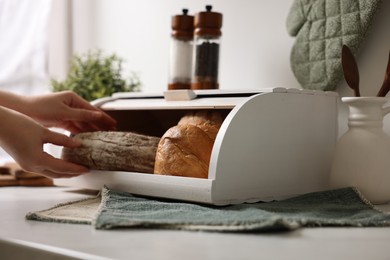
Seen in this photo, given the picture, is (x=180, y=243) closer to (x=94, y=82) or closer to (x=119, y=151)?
(x=119, y=151)

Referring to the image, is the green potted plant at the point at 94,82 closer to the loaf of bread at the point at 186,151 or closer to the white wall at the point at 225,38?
A: the white wall at the point at 225,38

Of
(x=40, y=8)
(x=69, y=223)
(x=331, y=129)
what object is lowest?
(x=69, y=223)

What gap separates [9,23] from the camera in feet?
7.08

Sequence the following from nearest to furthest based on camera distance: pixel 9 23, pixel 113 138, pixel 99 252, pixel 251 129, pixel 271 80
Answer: pixel 99 252, pixel 251 129, pixel 113 138, pixel 271 80, pixel 9 23

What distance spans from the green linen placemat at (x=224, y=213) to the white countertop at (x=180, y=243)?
1 centimetres

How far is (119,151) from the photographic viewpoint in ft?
3.72

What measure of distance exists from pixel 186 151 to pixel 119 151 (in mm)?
162

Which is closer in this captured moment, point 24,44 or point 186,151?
point 186,151

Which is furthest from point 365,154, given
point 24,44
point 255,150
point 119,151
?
point 24,44

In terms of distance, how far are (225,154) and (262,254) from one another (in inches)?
12.4

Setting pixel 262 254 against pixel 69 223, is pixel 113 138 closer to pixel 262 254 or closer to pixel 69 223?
pixel 69 223

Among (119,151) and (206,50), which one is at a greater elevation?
(206,50)

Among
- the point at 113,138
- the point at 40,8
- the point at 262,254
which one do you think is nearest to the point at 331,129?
Result: the point at 113,138

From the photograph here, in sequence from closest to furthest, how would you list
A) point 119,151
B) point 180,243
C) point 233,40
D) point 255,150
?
1. point 180,243
2. point 255,150
3. point 119,151
4. point 233,40
